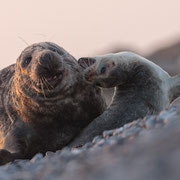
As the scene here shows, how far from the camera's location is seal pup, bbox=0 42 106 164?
270 inches

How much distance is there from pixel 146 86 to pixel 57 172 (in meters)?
3.59

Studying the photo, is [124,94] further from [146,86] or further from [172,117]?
[172,117]

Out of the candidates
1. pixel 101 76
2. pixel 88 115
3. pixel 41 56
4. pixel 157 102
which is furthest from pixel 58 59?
pixel 157 102

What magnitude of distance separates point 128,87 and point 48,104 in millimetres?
1256

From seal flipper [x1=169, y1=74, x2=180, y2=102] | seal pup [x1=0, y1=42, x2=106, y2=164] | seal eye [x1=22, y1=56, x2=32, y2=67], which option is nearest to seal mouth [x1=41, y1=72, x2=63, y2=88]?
seal pup [x1=0, y1=42, x2=106, y2=164]

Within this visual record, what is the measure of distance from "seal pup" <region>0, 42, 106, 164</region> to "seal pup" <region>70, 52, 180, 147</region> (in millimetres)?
271

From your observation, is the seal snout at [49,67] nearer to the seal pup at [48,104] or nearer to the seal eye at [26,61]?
the seal pup at [48,104]

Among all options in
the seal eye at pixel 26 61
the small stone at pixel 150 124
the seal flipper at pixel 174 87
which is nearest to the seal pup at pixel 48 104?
the seal eye at pixel 26 61

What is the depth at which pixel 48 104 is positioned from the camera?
7.06 metres

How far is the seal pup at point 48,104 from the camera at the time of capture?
22.5ft

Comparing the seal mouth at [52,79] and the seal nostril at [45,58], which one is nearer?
the seal nostril at [45,58]

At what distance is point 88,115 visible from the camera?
23.9ft

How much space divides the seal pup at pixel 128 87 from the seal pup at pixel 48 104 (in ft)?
0.89

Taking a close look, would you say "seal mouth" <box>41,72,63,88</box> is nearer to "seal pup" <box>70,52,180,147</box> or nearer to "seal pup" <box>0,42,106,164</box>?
"seal pup" <box>0,42,106,164</box>
